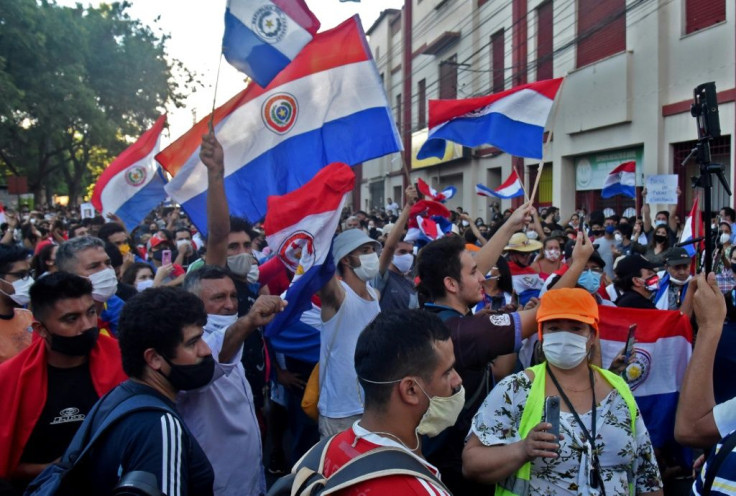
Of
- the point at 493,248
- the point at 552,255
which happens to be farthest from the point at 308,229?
the point at 552,255

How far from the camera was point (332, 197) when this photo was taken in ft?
12.8

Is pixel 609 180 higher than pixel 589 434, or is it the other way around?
pixel 609 180

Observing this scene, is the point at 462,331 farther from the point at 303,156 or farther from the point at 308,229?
the point at 303,156

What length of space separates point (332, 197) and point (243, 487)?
1747mm

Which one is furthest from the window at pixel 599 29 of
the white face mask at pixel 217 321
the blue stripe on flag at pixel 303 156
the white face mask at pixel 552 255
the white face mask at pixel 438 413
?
the white face mask at pixel 438 413

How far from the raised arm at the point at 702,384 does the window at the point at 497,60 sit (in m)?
20.3

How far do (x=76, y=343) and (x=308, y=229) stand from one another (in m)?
1.48

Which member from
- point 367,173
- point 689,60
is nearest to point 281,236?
point 689,60

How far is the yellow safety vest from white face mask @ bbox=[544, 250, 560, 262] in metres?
4.41

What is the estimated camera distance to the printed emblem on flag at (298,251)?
380 centimetres

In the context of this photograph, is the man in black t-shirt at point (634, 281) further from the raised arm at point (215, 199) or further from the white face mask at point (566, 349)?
the raised arm at point (215, 199)

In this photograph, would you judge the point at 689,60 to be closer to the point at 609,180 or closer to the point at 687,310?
the point at 609,180

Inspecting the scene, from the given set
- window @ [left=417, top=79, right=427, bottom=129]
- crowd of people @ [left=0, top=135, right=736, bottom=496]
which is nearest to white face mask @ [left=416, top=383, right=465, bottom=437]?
crowd of people @ [left=0, top=135, right=736, bottom=496]

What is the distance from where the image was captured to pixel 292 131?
16.5 feet
